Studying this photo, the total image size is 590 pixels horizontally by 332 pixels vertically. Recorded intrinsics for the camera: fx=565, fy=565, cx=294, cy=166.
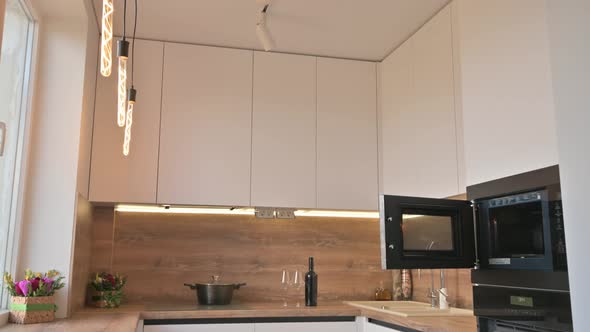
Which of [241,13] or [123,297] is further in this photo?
[123,297]

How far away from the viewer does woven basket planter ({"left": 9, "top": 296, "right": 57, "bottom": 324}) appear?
8.38ft

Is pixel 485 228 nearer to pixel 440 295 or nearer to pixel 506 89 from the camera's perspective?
pixel 506 89

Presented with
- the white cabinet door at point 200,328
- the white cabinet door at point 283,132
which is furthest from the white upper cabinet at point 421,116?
the white cabinet door at point 200,328

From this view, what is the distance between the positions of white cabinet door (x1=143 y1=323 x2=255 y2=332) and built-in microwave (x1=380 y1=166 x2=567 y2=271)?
62.3 inches

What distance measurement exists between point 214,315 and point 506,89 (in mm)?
2134

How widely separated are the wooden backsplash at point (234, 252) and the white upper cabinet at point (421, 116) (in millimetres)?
609

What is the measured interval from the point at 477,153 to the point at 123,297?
267cm

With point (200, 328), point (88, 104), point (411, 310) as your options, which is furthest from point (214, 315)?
point (88, 104)

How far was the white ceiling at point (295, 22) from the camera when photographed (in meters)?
3.15

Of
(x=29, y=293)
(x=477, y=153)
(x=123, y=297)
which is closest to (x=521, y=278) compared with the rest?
(x=477, y=153)

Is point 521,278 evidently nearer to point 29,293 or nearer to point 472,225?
point 472,225

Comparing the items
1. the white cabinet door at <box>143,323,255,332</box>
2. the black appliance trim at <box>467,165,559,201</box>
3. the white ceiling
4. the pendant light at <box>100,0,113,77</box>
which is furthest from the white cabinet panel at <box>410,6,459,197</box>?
the pendant light at <box>100,0,113,77</box>

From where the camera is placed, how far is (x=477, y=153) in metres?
1.88

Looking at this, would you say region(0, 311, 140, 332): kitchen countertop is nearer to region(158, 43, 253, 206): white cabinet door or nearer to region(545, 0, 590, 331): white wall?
region(158, 43, 253, 206): white cabinet door
